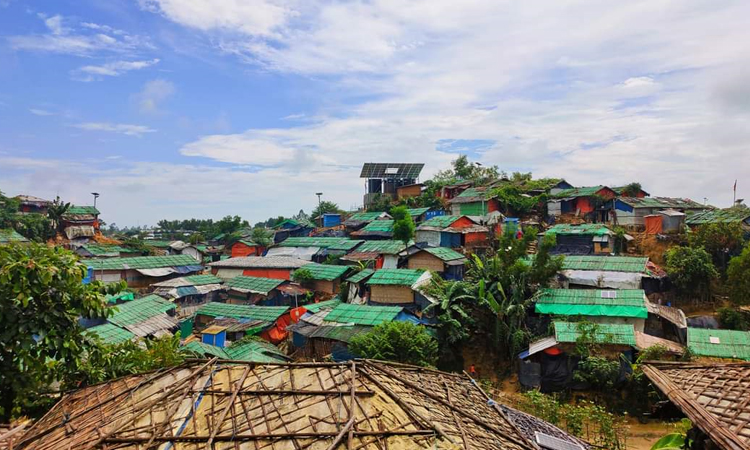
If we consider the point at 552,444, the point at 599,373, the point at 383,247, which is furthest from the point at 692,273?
the point at 383,247

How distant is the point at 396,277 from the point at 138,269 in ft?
71.1

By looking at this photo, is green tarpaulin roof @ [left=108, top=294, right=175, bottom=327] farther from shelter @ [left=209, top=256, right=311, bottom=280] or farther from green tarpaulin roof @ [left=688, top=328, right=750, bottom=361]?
green tarpaulin roof @ [left=688, top=328, right=750, bottom=361]

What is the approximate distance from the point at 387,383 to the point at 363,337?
39.2 feet

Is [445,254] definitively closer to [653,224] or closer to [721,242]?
[653,224]

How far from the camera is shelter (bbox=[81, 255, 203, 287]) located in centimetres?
3288

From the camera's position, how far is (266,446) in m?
4.99

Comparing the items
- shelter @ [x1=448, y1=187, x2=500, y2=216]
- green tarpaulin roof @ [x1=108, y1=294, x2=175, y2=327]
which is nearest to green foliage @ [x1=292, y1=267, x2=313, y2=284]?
green tarpaulin roof @ [x1=108, y1=294, x2=175, y2=327]

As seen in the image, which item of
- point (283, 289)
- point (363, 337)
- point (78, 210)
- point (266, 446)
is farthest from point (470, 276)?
point (78, 210)

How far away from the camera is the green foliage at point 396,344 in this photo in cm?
1722

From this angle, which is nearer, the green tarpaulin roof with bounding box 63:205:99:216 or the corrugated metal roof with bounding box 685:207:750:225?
the corrugated metal roof with bounding box 685:207:750:225

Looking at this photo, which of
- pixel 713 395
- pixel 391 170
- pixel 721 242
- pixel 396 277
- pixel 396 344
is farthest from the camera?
pixel 391 170

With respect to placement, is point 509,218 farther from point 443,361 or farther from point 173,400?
point 173,400

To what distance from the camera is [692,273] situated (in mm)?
23078

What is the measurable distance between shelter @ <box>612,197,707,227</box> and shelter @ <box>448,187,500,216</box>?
378 inches
